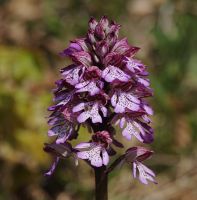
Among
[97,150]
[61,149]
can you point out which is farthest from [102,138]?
[61,149]

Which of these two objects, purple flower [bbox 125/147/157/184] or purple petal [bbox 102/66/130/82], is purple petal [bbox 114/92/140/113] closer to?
purple petal [bbox 102/66/130/82]

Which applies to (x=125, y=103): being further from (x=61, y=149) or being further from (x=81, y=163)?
(x=81, y=163)

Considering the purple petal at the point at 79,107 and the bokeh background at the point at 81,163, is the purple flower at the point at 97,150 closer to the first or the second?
the purple petal at the point at 79,107

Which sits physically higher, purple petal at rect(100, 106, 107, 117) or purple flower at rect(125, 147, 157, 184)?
purple petal at rect(100, 106, 107, 117)

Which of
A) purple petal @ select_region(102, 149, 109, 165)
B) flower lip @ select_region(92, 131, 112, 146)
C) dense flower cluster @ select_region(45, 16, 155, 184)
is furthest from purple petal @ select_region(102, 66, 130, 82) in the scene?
purple petal @ select_region(102, 149, 109, 165)

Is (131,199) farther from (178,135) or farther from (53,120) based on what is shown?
(53,120)

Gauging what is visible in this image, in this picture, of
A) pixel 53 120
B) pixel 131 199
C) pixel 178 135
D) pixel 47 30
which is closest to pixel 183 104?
pixel 178 135

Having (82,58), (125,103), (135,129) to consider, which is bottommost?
(135,129)

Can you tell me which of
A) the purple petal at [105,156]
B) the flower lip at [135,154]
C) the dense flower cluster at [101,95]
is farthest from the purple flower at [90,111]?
the flower lip at [135,154]

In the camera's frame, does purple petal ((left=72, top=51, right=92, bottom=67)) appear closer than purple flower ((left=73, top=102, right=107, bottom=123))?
No
